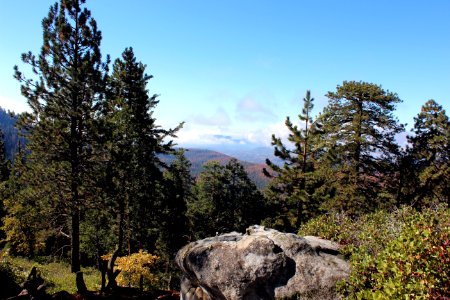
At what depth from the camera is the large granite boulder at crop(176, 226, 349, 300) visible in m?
10.6

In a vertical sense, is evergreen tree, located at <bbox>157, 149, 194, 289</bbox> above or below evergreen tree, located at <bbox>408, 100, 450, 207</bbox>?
below

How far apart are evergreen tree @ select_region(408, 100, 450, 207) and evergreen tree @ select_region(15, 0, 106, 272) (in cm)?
2713

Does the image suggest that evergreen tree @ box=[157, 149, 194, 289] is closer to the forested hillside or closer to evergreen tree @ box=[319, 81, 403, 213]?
the forested hillside

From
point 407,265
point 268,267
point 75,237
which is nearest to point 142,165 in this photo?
point 75,237

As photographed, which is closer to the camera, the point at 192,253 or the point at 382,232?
A: the point at 382,232

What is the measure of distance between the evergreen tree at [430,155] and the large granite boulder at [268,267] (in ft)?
70.7

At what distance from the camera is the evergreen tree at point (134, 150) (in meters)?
24.5

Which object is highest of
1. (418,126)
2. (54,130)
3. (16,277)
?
(418,126)

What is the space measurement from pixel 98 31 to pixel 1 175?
47.0 meters

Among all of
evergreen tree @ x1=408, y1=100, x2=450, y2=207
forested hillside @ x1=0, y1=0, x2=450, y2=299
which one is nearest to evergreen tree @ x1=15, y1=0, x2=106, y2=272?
forested hillside @ x1=0, y1=0, x2=450, y2=299

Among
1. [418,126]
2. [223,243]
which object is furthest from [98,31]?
[418,126]

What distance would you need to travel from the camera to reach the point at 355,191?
25203 millimetres

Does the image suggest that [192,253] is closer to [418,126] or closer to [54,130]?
[54,130]

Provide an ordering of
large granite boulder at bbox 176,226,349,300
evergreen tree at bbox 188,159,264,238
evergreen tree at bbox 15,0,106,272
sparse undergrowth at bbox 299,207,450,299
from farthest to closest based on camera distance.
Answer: evergreen tree at bbox 188,159,264,238, evergreen tree at bbox 15,0,106,272, large granite boulder at bbox 176,226,349,300, sparse undergrowth at bbox 299,207,450,299
